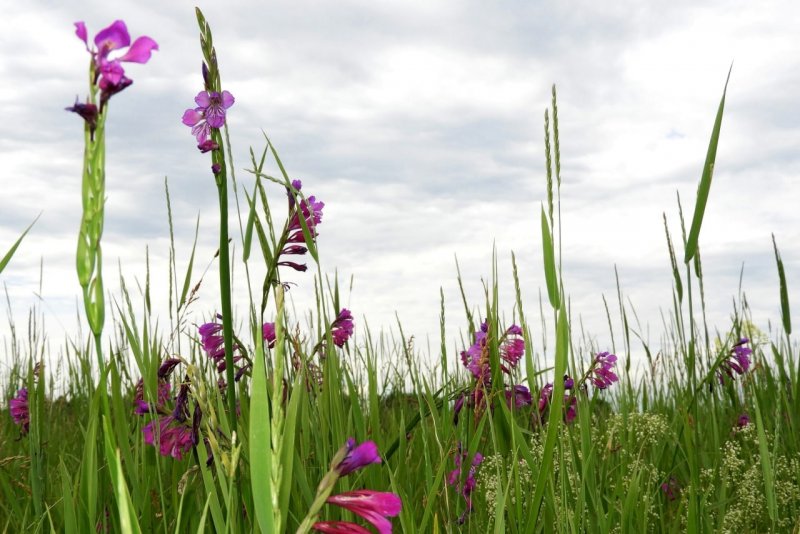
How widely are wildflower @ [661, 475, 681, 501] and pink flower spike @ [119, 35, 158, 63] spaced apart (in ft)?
9.99

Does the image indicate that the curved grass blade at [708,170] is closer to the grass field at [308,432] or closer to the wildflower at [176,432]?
the grass field at [308,432]

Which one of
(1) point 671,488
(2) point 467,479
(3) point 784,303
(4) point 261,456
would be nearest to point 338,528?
(4) point 261,456

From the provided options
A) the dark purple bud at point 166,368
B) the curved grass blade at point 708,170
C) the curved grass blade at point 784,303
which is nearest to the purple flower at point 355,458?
the curved grass blade at point 708,170

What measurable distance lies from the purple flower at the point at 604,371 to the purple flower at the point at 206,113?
6.56ft

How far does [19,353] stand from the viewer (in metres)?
6.28

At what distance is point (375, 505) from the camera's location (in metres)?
0.97

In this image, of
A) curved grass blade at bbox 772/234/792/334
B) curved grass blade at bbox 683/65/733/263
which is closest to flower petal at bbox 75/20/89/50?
curved grass blade at bbox 683/65/733/263

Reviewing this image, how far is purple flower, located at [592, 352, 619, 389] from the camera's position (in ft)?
10.4

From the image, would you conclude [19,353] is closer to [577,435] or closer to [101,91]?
[577,435]

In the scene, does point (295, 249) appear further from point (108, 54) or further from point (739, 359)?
point (739, 359)

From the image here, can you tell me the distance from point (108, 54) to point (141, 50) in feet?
0.15

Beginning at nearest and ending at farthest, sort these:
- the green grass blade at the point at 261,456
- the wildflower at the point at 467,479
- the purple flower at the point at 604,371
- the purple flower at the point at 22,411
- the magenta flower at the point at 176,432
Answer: the green grass blade at the point at 261,456 → the magenta flower at the point at 176,432 → the wildflower at the point at 467,479 → the purple flower at the point at 604,371 → the purple flower at the point at 22,411

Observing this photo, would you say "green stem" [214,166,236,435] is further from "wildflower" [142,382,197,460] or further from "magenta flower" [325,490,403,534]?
"magenta flower" [325,490,403,534]

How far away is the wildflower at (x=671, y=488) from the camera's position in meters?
3.27
